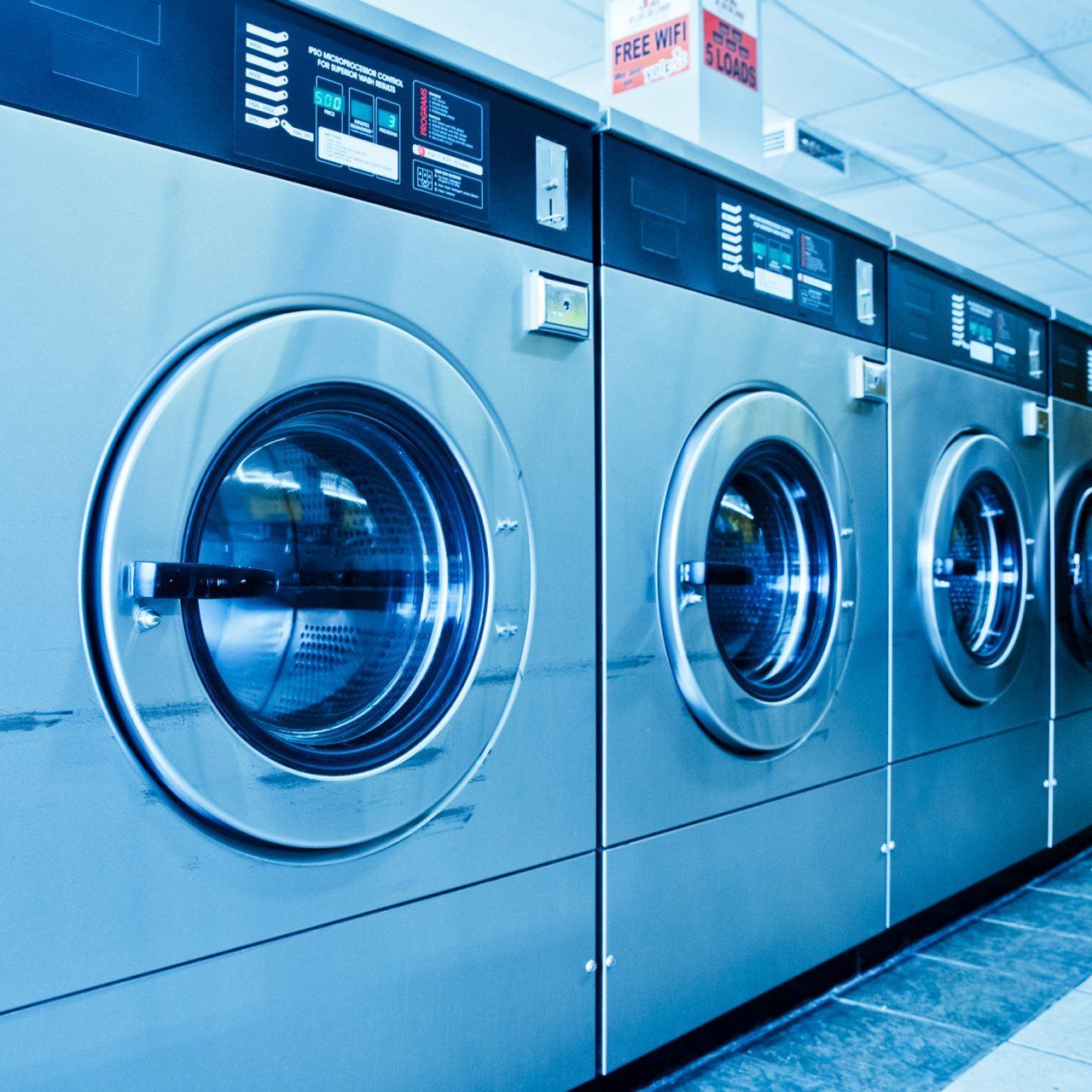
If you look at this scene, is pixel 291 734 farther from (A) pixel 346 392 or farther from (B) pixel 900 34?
(B) pixel 900 34

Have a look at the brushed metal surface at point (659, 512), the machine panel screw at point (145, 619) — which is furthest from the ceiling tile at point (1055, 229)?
the machine panel screw at point (145, 619)

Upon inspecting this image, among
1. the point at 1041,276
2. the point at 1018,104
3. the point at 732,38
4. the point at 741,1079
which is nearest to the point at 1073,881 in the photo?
the point at 741,1079

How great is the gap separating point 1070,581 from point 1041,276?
4469 millimetres

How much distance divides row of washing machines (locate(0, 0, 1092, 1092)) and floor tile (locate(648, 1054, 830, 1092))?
87 mm

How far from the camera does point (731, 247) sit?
5.95ft

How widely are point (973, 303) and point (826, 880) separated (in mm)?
1366

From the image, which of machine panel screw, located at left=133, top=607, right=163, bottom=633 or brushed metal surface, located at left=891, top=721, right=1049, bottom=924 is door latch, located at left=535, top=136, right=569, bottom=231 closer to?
machine panel screw, located at left=133, top=607, right=163, bottom=633

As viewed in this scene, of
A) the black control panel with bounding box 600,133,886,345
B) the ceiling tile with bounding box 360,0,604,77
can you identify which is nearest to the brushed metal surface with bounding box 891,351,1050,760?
the black control panel with bounding box 600,133,886,345

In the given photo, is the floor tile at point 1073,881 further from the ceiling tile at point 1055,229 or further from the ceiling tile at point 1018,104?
the ceiling tile at point 1055,229

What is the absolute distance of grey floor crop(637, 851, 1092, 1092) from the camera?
1.69 m

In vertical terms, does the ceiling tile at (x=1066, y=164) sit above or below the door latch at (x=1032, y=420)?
above

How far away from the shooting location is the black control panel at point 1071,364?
2.93 metres

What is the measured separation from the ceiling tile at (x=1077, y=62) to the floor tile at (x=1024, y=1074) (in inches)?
124

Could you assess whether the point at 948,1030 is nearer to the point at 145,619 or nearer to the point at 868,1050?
the point at 868,1050
